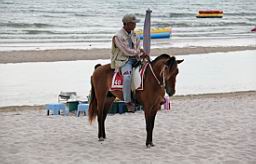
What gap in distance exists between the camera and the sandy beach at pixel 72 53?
25.8 meters

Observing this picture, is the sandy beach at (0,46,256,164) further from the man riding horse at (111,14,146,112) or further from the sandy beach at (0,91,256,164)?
the man riding horse at (111,14,146,112)

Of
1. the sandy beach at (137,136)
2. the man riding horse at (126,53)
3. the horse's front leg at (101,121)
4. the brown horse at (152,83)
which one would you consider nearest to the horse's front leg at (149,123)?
the brown horse at (152,83)

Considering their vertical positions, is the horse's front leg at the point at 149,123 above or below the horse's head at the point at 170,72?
below

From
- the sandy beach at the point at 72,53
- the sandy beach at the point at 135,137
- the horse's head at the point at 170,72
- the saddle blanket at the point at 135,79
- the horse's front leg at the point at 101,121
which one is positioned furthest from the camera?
the sandy beach at the point at 72,53

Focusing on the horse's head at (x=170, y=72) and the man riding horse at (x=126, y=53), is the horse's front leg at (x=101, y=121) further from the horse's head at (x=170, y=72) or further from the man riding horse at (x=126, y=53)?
the horse's head at (x=170, y=72)

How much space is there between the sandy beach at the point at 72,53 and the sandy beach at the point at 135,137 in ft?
41.0

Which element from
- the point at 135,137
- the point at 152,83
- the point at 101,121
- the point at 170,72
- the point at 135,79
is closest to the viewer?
the point at 170,72

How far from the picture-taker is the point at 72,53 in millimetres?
28641

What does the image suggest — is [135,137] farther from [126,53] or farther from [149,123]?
[126,53]

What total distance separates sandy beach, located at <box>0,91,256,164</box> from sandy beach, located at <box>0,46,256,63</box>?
1249cm

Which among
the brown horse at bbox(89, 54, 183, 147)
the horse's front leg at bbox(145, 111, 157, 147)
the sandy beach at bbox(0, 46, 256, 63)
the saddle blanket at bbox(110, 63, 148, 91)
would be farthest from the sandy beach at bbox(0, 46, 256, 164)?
Result: the sandy beach at bbox(0, 46, 256, 63)

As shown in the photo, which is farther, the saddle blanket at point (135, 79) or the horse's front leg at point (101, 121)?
the horse's front leg at point (101, 121)

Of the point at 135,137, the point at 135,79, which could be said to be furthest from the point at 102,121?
the point at 135,79

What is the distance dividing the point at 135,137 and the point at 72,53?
19.4m
